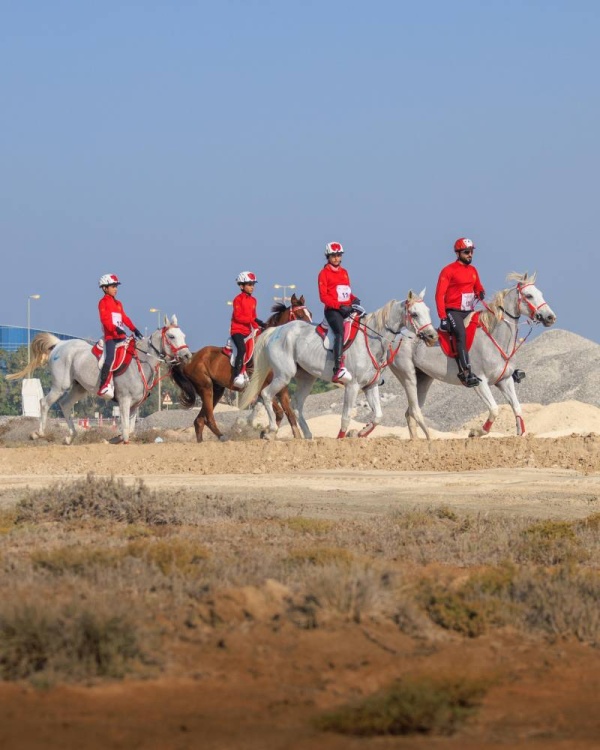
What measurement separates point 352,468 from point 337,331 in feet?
10.4

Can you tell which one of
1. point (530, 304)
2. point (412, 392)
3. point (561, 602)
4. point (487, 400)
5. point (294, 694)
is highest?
point (530, 304)

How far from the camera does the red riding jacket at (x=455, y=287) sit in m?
23.9

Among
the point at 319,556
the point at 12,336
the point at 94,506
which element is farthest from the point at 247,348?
the point at 12,336

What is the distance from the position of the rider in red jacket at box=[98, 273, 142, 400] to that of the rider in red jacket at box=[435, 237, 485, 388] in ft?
18.5

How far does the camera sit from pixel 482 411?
5394 centimetres

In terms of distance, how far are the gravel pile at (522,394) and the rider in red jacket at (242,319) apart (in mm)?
23395

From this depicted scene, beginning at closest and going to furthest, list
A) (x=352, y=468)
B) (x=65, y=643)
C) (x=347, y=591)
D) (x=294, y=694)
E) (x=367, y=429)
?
A: (x=294, y=694), (x=65, y=643), (x=347, y=591), (x=352, y=468), (x=367, y=429)

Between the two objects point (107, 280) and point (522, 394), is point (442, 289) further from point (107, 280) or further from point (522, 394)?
point (522, 394)

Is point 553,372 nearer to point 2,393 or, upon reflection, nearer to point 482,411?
point 482,411

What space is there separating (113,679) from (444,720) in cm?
174

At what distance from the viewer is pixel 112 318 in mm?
25516

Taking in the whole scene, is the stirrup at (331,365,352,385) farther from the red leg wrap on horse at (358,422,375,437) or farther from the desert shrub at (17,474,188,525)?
the desert shrub at (17,474,188,525)

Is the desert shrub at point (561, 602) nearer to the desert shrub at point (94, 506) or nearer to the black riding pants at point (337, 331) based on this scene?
the desert shrub at point (94, 506)

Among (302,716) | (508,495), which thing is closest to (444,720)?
(302,716)
